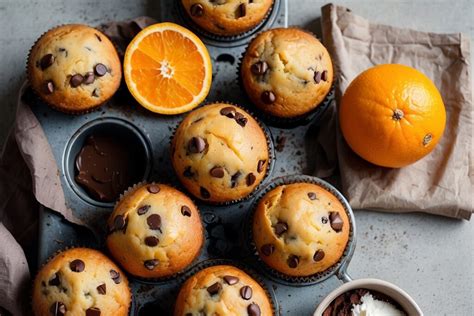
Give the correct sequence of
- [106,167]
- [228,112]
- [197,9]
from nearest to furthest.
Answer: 1. [228,112]
2. [197,9]
3. [106,167]

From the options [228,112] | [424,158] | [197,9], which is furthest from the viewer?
[424,158]

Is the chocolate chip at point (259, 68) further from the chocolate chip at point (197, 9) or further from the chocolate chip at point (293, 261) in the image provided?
the chocolate chip at point (293, 261)

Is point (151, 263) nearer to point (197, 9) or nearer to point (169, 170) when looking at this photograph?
point (169, 170)

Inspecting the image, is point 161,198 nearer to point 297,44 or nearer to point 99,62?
point 99,62

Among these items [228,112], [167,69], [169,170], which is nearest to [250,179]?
[228,112]

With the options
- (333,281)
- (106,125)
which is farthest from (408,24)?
(106,125)

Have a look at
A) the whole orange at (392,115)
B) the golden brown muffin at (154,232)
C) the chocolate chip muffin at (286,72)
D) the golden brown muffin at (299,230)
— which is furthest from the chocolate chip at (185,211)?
the whole orange at (392,115)
